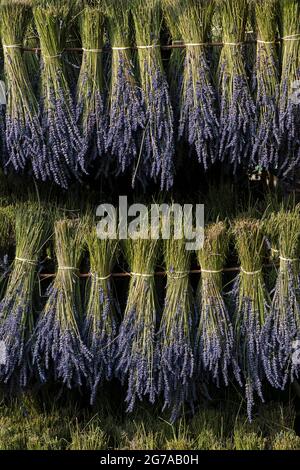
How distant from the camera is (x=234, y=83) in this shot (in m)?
1.58

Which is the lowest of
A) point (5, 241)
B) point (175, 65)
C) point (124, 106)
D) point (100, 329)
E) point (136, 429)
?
point (136, 429)

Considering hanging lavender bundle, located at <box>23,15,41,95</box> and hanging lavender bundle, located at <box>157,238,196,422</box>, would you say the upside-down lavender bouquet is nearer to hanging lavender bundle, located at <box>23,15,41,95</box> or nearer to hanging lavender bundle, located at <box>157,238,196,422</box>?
hanging lavender bundle, located at <box>157,238,196,422</box>

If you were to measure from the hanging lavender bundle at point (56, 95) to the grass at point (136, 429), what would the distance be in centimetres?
64

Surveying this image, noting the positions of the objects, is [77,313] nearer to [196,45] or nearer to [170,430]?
[170,430]

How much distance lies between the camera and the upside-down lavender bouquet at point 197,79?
157 cm

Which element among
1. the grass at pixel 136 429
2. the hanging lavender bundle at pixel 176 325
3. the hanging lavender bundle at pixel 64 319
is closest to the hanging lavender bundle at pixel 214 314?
the hanging lavender bundle at pixel 176 325

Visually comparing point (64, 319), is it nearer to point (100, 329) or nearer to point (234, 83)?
point (100, 329)

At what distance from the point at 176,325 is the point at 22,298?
14.6 inches

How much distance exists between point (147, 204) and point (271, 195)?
34cm

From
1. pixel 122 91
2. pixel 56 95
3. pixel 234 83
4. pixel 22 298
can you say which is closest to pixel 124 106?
pixel 122 91

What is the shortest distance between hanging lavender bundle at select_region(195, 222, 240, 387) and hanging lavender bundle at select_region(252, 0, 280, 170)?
23cm

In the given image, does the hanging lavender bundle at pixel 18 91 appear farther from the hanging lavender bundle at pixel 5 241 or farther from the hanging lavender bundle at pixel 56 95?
the hanging lavender bundle at pixel 5 241

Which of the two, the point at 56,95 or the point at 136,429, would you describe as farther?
the point at 136,429
